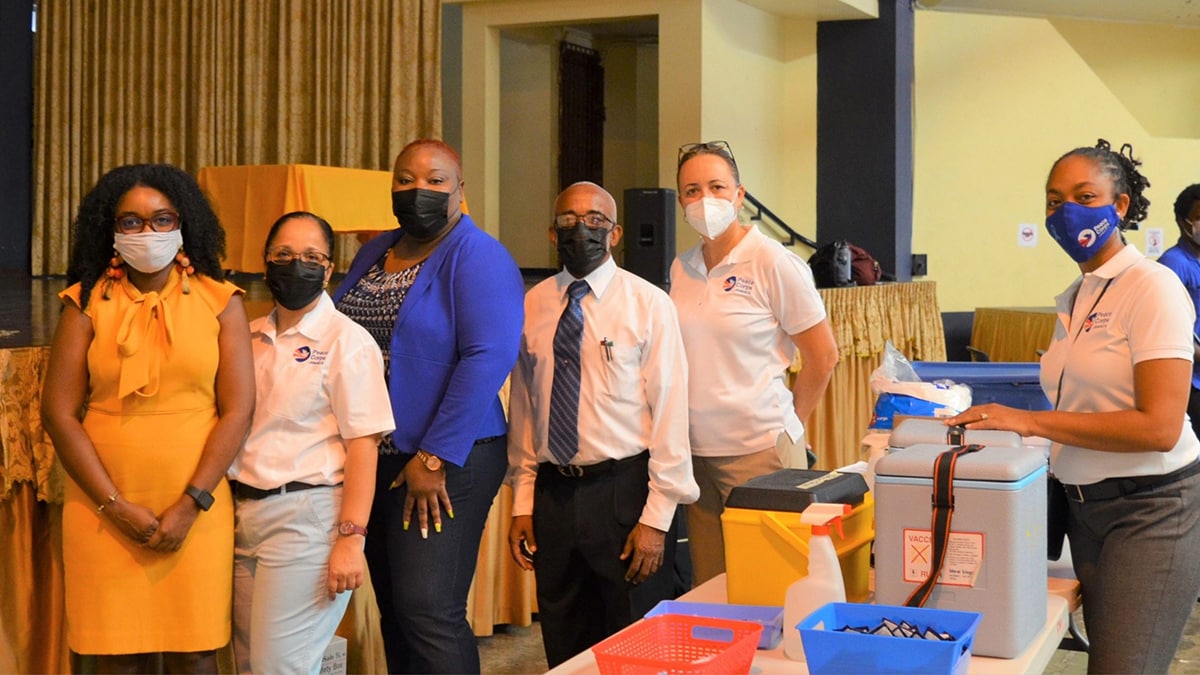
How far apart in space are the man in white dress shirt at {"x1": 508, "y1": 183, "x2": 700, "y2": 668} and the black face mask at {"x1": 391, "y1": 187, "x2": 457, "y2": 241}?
259 mm

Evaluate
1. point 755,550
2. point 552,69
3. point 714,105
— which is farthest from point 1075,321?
point 552,69

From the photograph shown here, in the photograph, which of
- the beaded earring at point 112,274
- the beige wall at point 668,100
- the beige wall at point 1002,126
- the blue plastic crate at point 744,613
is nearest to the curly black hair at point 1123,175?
the blue plastic crate at point 744,613

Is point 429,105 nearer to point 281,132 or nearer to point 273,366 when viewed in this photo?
point 281,132

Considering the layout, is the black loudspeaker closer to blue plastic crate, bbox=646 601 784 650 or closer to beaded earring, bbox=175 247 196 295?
beaded earring, bbox=175 247 196 295

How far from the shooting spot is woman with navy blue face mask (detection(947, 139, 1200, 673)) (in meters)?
2.14

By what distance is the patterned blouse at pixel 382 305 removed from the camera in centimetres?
263

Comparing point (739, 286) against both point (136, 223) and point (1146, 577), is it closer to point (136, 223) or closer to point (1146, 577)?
point (1146, 577)

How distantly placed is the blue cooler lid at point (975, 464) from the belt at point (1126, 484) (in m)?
0.28

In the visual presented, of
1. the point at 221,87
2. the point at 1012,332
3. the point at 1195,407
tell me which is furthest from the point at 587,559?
the point at 221,87

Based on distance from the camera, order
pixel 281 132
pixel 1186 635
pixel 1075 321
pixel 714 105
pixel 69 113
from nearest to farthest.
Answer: pixel 1075 321
pixel 1186 635
pixel 714 105
pixel 281 132
pixel 69 113

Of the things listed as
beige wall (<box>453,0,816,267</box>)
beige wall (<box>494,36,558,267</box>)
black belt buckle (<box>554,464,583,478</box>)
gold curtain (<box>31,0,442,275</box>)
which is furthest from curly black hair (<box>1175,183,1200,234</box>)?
beige wall (<box>494,36,558,267</box>)

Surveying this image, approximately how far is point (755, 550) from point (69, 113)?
30.8ft

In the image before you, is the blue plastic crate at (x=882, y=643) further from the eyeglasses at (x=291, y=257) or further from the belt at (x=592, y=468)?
the eyeglasses at (x=291, y=257)

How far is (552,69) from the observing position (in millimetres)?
9820
